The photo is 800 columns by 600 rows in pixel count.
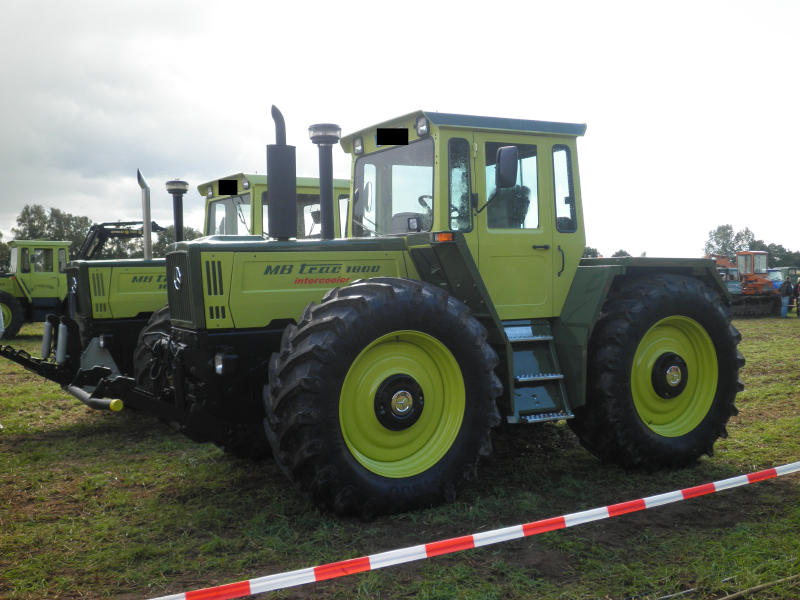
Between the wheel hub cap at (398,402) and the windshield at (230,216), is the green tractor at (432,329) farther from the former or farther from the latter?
the windshield at (230,216)

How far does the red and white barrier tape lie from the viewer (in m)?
3.08

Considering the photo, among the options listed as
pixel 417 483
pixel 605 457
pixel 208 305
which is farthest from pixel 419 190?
pixel 605 457

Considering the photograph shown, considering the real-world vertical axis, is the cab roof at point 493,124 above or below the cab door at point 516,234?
above

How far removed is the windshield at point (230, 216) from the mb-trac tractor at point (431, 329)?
11.4 feet

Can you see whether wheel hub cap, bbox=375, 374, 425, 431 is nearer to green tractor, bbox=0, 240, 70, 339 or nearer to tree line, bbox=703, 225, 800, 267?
green tractor, bbox=0, 240, 70, 339

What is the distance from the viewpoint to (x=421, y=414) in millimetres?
4750

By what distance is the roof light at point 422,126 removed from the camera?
17.0ft

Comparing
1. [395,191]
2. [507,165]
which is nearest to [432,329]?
[507,165]

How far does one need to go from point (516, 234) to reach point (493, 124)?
0.84m

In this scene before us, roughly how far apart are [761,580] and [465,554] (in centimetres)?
148

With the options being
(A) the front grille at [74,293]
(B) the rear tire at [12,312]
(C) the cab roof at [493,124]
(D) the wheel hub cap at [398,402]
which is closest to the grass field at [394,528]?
(D) the wheel hub cap at [398,402]

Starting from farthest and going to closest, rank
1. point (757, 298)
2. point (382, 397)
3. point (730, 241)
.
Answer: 1. point (730, 241)
2. point (757, 298)
3. point (382, 397)

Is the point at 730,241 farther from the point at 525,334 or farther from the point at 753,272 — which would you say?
the point at 525,334

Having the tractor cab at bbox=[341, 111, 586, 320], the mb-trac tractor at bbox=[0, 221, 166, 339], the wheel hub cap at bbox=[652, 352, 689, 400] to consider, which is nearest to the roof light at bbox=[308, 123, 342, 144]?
the tractor cab at bbox=[341, 111, 586, 320]
